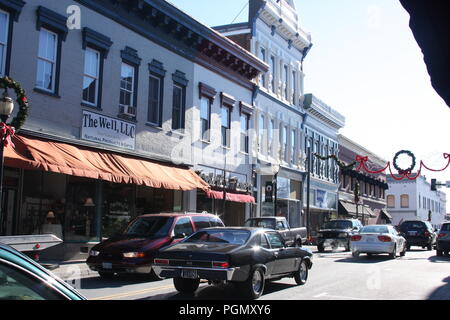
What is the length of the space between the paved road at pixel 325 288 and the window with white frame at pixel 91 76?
24.1 feet

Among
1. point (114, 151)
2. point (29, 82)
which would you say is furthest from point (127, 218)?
point (29, 82)

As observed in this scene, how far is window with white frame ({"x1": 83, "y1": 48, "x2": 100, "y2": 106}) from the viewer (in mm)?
18250

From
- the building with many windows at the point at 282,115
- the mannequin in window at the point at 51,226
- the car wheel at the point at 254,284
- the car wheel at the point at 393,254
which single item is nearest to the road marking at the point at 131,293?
the car wheel at the point at 254,284

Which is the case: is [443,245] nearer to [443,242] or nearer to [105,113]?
[443,242]

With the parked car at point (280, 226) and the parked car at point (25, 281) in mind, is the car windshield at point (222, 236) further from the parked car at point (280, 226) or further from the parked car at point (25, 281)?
the parked car at point (280, 226)

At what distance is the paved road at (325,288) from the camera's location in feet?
34.3

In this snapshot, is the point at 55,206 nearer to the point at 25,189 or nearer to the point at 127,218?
the point at 25,189

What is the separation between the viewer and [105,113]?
18750 millimetres

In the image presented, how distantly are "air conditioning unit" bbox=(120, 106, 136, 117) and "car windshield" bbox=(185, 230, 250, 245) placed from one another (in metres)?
9.45

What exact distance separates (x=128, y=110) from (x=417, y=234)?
1954 centimetres

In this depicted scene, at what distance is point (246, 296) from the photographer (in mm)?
9945

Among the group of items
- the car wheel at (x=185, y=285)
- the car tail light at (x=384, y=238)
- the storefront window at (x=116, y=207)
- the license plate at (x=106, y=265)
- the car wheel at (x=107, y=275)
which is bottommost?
the car wheel at (x=107, y=275)

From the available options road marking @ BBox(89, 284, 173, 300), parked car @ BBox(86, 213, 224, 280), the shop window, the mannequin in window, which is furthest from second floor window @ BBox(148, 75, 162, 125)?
road marking @ BBox(89, 284, 173, 300)

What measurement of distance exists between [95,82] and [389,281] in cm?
1210
